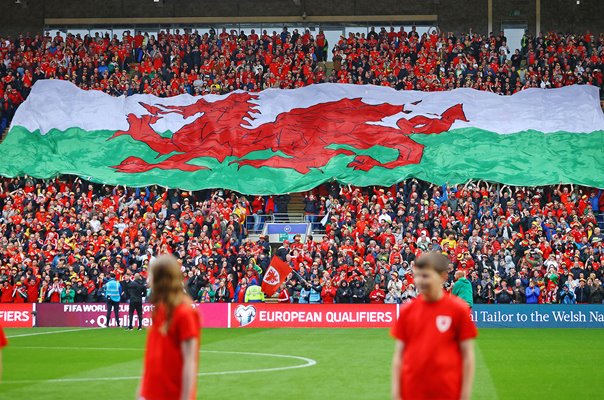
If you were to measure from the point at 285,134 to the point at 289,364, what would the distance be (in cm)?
2597

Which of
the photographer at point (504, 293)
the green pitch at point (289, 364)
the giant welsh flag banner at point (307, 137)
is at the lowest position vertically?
the green pitch at point (289, 364)

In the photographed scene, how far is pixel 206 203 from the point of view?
1714 inches

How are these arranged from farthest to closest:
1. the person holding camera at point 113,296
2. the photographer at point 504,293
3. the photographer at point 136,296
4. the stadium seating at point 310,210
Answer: the stadium seating at point 310,210 < the photographer at point 504,293 < the person holding camera at point 113,296 < the photographer at point 136,296

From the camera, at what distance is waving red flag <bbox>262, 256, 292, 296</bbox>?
37.9 m

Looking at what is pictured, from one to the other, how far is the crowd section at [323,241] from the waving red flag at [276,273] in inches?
10.4

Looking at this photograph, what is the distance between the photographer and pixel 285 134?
47.3 meters

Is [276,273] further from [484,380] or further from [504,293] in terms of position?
[484,380]

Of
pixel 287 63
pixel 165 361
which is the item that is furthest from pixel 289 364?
pixel 287 63

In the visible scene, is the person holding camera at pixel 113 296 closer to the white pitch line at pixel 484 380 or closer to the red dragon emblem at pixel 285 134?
the red dragon emblem at pixel 285 134

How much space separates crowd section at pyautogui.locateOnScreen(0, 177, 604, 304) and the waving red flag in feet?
0.87

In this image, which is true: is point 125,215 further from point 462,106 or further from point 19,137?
point 462,106

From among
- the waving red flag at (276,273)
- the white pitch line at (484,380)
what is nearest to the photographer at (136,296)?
the waving red flag at (276,273)

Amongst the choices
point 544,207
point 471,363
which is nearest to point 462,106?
point 544,207

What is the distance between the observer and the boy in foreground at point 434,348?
793 centimetres
